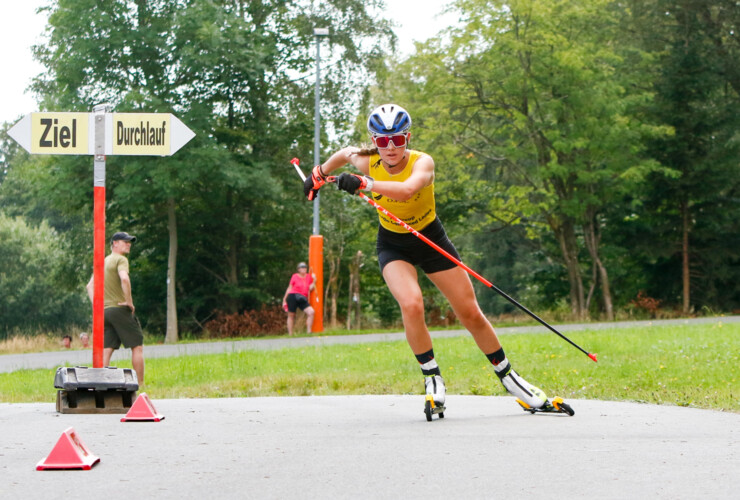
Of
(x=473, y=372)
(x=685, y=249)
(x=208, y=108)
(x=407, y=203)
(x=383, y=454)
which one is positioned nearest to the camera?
(x=383, y=454)

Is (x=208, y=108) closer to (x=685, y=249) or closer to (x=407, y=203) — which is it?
(x=685, y=249)

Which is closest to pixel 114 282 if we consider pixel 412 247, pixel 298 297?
pixel 412 247

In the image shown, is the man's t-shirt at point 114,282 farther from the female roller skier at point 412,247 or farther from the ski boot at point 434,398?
the ski boot at point 434,398

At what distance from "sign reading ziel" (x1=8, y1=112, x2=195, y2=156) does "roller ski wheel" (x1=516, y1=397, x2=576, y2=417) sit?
11.5 feet

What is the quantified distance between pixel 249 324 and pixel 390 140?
22032mm

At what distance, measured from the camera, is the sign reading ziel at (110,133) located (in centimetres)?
792

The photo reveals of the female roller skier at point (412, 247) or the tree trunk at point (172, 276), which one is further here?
the tree trunk at point (172, 276)

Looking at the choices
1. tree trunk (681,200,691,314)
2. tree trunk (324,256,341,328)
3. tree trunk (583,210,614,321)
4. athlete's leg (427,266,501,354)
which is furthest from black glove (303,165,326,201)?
tree trunk (681,200,691,314)

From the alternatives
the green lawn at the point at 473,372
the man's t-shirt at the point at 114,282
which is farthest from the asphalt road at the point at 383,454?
the man's t-shirt at the point at 114,282

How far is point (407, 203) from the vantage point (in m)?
6.66

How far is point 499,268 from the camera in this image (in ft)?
135

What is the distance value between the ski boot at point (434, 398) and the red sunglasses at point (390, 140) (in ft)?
5.34

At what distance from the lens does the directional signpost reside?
7.92 m

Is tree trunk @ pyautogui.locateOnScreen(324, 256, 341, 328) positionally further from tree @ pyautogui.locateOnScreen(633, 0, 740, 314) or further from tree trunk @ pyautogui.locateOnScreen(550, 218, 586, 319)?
tree @ pyautogui.locateOnScreen(633, 0, 740, 314)
